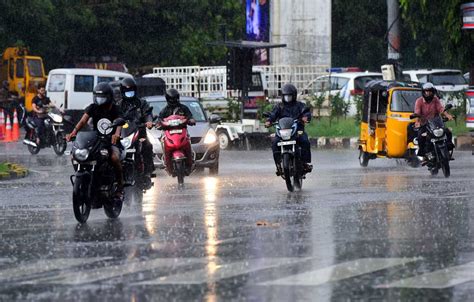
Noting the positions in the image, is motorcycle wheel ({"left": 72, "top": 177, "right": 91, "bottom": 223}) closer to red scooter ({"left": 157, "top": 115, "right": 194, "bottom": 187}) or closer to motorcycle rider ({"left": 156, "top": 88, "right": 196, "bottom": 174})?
red scooter ({"left": 157, "top": 115, "right": 194, "bottom": 187})

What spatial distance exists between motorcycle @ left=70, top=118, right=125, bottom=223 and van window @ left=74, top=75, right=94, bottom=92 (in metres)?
31.3

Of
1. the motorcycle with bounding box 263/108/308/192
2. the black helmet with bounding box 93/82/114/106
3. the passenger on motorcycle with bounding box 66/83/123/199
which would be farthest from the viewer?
the motorcycle with bounding box 263/108/308/192

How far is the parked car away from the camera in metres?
42.6

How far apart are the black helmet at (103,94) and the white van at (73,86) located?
30.6 meters

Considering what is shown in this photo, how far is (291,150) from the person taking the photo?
798 inches

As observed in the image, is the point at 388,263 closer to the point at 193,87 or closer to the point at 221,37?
the point at 193,87

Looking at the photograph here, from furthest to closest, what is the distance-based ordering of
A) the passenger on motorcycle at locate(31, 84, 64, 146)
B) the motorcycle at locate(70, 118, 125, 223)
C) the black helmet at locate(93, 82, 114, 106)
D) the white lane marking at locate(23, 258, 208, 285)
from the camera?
1. the passenger on motorcycle at locate(31, 84, 64, 146)
2. the black helmet at locate(93, 82, 114, 106)
3. the motorcycle at locate(70, 118, 125, 223)
4. the white lane marking at locate(23, 258, 208, 285)

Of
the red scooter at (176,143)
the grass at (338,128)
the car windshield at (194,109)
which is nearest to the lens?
the red scooter at (176,143)

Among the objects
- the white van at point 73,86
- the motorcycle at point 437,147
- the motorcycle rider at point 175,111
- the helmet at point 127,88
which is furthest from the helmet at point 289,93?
the white van at point 73,86

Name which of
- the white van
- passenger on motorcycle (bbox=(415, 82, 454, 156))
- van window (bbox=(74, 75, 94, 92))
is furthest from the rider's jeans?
van window (bbox=(74, 75, 94, 92))

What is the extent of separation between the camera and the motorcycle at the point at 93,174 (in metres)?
15.1

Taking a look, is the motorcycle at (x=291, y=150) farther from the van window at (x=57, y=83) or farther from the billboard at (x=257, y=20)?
the van window at (x=57, y=83)

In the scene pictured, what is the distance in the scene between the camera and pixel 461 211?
15828 millimetres

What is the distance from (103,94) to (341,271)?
5.85m
